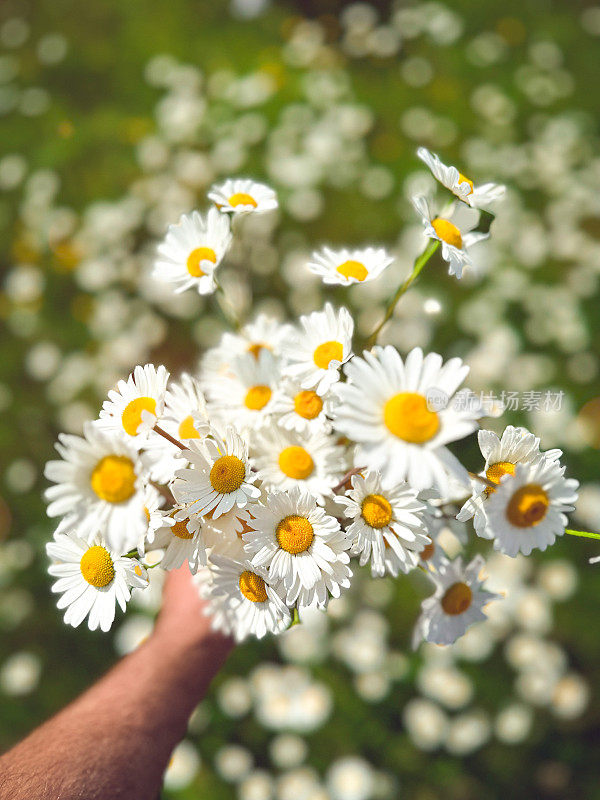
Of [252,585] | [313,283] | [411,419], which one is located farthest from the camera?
[313,283]

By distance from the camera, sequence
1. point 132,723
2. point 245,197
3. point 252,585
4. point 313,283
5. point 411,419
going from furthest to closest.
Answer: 1. point 313,283
2. point 132,723
3. point 245,197
4. point 252,585
5. point 411,419

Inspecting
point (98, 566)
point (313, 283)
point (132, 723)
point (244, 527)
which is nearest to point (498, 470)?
point (244, 527)

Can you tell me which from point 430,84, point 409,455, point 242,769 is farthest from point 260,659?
point 430,84

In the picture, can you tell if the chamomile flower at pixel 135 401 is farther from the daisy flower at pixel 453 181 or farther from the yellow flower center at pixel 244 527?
the daisy flower at pixel 453 181

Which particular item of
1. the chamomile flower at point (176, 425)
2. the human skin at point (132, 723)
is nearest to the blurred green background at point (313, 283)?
the human skin at point (132, 723)

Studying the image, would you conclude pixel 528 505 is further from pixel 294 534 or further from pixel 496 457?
pixel 294 534

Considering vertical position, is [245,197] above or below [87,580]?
above

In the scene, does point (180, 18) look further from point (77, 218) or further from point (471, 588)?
point (471, 588)
